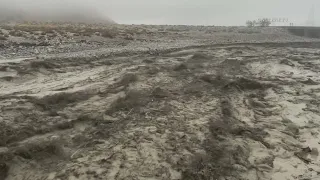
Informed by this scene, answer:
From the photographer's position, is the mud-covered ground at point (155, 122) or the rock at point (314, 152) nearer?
the mud-covered ground at point (155, 122)

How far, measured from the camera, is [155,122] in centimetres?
1042

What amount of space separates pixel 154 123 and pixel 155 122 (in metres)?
0.09

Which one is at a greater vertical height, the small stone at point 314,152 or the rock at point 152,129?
the rock at point 152,129

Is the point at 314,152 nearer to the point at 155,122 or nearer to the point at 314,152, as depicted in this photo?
the point at 314,152

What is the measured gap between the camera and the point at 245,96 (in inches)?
547

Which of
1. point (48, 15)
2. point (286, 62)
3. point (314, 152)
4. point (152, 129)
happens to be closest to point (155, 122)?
point (152, 129)

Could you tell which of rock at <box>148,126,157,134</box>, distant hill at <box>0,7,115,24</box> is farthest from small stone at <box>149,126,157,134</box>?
distant hill at <box>0,7,115,24</box>

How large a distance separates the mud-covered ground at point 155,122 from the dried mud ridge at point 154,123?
0.09 feet

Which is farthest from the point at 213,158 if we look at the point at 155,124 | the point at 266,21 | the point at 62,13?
the point at 62,13

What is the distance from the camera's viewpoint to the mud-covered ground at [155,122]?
26.0 feet

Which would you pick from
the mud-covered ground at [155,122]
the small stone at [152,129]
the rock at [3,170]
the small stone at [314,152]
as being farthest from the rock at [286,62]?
the rock at [3,170]

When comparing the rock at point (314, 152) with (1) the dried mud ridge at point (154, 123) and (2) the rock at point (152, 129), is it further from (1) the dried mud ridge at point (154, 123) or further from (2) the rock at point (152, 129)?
(2) the rock at point (152, 129)

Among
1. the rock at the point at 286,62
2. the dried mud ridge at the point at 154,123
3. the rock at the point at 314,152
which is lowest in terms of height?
the rock at the point at 314,152

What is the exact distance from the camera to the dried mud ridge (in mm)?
7914
